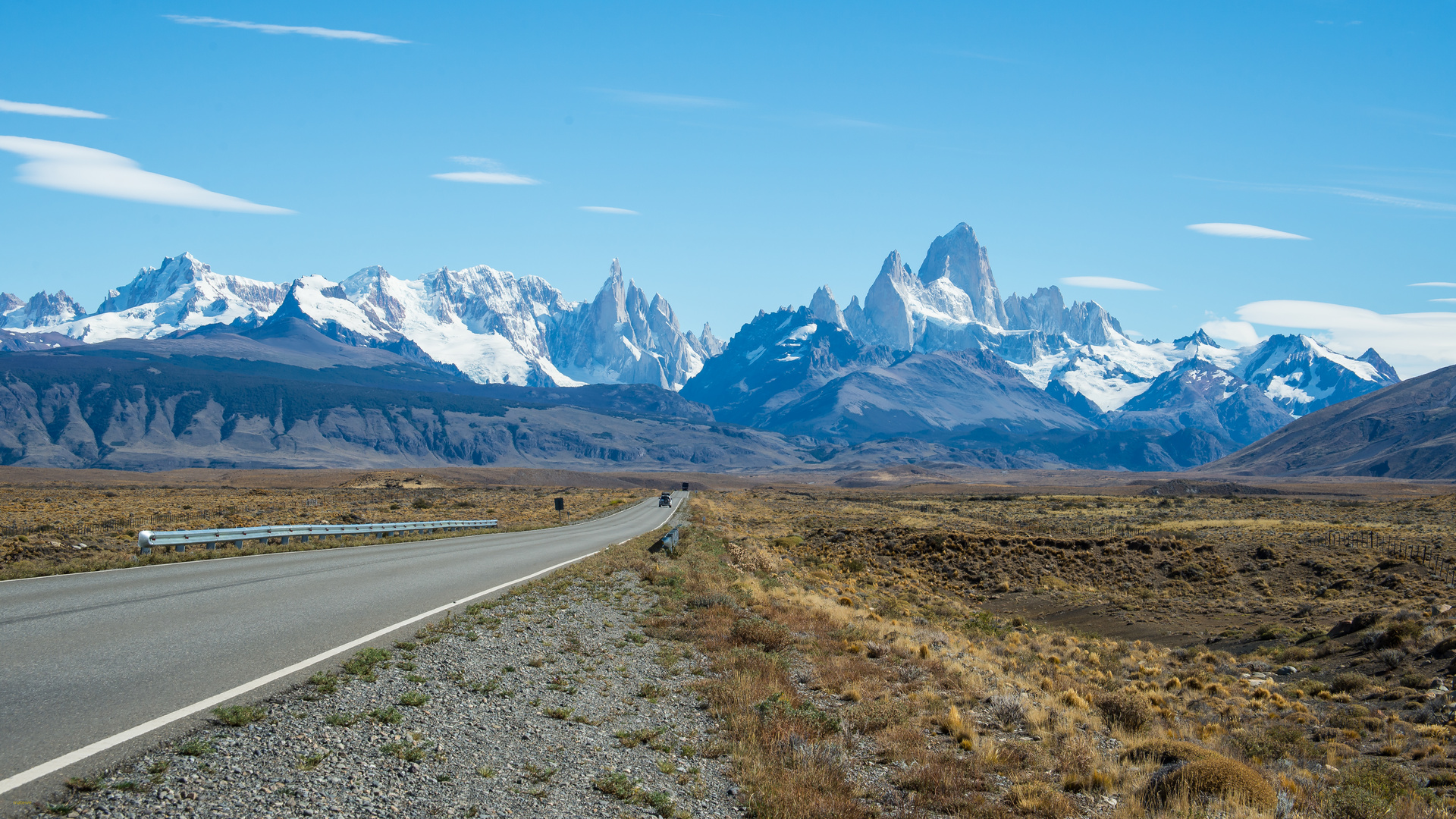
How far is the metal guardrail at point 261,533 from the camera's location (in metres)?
24.0

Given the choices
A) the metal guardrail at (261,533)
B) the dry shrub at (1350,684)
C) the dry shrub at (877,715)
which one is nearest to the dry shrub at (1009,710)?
the dry shrub at (877,715)

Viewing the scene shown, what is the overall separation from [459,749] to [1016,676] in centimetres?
1246

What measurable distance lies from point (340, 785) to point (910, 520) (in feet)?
227

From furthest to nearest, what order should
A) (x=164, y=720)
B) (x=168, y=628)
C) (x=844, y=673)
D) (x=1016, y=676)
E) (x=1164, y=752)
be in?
(x=1016, y=676) < (x=844, y=673) < (x=168, y=628) < (x=1164, y=752) < (x=164, y=720)

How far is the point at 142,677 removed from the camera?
980 cm

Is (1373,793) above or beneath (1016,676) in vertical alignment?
above

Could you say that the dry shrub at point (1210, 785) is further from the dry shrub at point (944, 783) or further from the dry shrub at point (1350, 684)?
the dry shrub at point (1350, 684)

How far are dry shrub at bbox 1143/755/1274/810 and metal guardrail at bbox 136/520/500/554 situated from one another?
23169 mm

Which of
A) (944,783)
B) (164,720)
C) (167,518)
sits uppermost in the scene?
(164,720)

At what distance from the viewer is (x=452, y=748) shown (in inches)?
340

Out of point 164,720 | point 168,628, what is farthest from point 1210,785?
point 168,628

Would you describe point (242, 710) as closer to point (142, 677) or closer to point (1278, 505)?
point (142, 677)

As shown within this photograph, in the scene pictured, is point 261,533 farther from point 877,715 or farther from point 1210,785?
point 1210,785

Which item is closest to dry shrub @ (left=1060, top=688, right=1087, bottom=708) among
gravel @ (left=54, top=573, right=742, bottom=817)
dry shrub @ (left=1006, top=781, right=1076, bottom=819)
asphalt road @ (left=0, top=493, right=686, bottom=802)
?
dry shrub @ (left=1006, top=781, right=1076, bottom=819)
